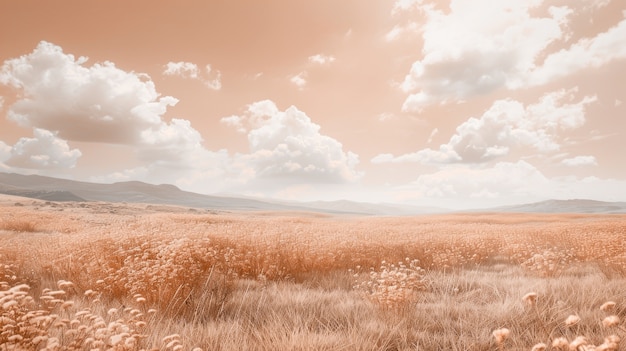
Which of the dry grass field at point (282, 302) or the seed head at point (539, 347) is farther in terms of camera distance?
the dry grass field at point (282, 302)

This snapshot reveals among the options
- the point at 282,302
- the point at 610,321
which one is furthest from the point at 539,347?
the point at 282,302

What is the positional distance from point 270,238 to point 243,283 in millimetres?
2773

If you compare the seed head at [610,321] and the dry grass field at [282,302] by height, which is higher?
the seed head at [610,321]

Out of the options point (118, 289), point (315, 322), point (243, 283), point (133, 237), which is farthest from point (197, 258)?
point (315, 322)

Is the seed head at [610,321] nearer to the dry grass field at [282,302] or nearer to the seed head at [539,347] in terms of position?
the dry grass field at [282,302]

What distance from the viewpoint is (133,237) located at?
22.6ft

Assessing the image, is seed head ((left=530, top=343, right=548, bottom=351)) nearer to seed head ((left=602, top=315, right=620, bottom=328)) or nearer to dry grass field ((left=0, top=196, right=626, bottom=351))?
dry grass field ((left=0, top=196, right=626, bottom=351))

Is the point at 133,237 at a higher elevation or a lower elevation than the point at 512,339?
higher

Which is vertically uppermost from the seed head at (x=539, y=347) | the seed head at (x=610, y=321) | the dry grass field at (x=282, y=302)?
the seed head at (x=610, y=321)

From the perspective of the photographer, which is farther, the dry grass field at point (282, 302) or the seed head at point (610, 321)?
the dry grass field at point (282, 302)

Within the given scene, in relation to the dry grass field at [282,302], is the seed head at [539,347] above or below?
above

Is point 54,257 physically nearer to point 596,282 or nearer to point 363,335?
point 363,335

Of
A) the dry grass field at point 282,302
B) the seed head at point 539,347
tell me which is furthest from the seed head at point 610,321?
the seed head at point 539,347

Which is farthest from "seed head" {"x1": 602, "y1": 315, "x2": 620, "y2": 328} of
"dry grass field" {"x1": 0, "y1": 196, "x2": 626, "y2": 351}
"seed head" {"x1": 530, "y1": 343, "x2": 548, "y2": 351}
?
"seed head" {"x1": 530, "y1": 343, "x2": 548, "y2": 351}
